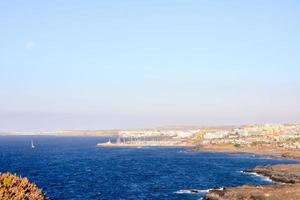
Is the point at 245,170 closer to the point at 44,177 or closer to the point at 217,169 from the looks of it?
the point at 217,169

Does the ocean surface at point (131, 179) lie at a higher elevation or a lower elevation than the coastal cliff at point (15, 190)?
lower

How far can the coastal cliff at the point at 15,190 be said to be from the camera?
37750mm

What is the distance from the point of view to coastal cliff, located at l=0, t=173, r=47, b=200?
37.8m

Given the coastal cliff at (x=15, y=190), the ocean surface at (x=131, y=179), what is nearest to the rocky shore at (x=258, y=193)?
the ocean surface at (x=131, y=179)

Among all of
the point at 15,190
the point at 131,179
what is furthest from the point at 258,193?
the point at 15,190

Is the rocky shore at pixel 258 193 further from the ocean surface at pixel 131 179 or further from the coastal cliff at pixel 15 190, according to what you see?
the coastal cliff at pixel 15 190

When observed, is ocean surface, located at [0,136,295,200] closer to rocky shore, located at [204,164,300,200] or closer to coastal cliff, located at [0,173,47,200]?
rocky shore, located at [204,164,300,200]

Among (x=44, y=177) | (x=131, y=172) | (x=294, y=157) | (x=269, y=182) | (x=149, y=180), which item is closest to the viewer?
(x=269, y=182)

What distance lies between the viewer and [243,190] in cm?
9244

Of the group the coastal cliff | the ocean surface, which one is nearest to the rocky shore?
the ocean surface

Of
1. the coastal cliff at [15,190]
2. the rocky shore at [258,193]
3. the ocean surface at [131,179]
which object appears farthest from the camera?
the ocean surface at [131,179]

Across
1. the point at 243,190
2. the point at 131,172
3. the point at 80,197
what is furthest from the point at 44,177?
the point at 243,190

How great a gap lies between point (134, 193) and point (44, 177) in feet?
140

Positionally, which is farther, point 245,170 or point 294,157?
point 294,157
